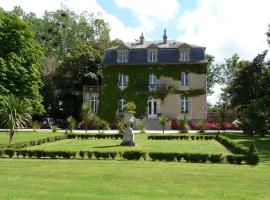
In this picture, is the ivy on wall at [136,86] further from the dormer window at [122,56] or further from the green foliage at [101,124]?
the green foliage at [101,124]

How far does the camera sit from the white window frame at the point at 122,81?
5381 cm

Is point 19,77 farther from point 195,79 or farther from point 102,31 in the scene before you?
point 102,31

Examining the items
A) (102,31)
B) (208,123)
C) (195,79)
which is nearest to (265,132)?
(208,123)

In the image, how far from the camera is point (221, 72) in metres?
78.0

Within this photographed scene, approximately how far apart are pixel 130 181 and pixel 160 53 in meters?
39.2

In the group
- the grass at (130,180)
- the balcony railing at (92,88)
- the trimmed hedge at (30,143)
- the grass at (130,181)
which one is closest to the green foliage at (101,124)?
the trimmed hedge at (30,143)

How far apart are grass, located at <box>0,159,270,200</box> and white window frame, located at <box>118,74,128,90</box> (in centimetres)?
3424

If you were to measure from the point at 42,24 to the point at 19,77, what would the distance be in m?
28.1

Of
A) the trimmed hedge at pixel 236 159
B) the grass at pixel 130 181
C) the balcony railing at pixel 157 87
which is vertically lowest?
the grass at pixel 130 181

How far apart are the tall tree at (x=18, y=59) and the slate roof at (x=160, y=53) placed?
13131 millimetres

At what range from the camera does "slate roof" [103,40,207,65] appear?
51.8m

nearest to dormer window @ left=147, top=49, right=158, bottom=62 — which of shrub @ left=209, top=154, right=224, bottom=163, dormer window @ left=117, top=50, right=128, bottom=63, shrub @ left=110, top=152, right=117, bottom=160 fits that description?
dormer window @ left=117, top=50, right=128, bottom=63

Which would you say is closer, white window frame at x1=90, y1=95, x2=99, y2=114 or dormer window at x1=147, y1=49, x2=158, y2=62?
dormer window at x1=147, y1=49, x2=158, y2=62

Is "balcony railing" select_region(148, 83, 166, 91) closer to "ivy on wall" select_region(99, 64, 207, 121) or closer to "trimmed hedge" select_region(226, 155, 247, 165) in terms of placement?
"ivy on wall" select_region(99, 64, 207, 121)
